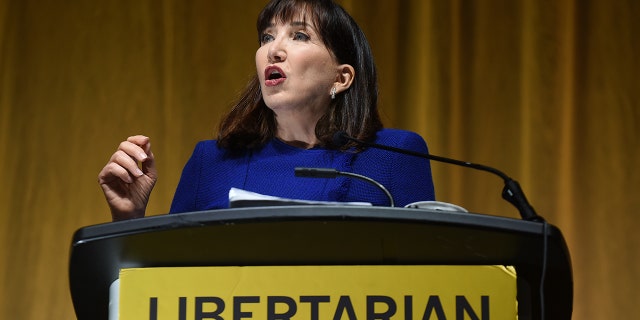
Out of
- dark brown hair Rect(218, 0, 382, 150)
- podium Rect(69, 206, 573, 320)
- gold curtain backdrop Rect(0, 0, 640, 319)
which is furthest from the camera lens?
gold curtain backdrop Rect(0, 0, 640, 319)

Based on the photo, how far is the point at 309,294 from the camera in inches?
38.6

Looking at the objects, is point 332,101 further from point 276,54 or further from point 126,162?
point 126,162

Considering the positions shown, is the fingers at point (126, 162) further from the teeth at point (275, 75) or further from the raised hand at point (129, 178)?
the teeth at point (275, 75)

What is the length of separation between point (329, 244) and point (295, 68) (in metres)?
0.79

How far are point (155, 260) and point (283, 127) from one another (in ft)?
2.69

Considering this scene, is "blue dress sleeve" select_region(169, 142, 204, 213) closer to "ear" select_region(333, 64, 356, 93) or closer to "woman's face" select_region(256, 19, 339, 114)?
"woman's face" select_region(256, 19, 339, 114)

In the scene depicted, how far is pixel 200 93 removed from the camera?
3.08 m

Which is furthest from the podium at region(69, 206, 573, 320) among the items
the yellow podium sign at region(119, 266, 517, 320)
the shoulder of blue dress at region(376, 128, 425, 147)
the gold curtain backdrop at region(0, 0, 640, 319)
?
the gold curtain backdrop at region(0, 0, 640, 319)

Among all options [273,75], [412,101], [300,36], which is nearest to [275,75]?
[273,75]

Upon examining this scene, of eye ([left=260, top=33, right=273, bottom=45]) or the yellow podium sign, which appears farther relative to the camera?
eye ([left=260, top=33, right=273, bottom=45])

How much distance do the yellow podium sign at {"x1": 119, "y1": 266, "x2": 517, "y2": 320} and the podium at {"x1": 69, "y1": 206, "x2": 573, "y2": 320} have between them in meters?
0.02

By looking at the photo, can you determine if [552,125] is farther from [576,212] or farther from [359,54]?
[359,54]

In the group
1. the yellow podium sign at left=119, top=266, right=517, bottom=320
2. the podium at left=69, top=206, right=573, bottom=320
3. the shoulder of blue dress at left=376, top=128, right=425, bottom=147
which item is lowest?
the yellow podium sign at left=119, top=266, right=517, bottom=320

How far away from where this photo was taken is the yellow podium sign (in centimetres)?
98
